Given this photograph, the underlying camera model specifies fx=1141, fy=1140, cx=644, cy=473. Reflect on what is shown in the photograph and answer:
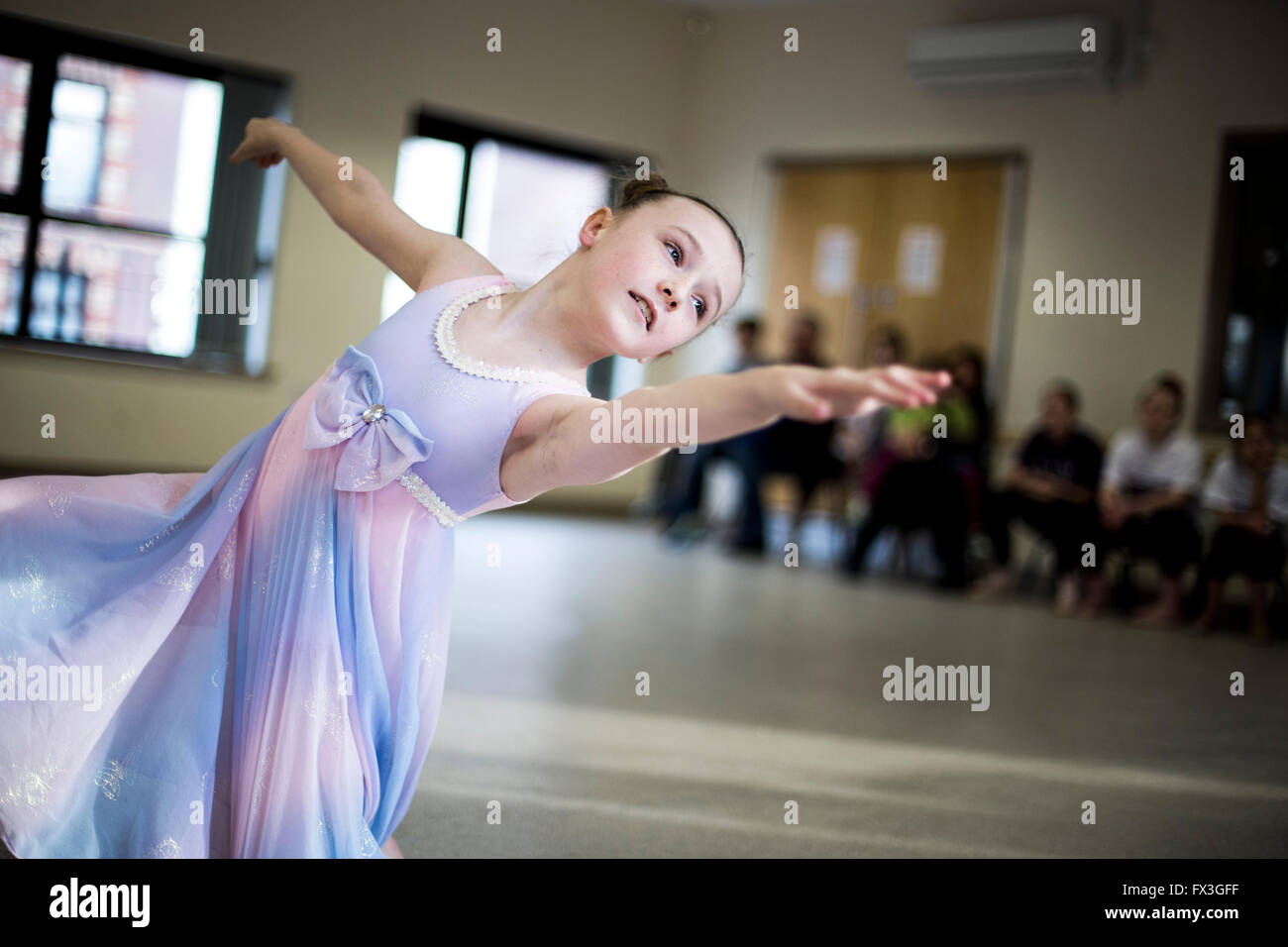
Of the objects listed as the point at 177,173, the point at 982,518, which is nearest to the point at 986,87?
the point at 982,518

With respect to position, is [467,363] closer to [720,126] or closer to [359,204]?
[359,204]

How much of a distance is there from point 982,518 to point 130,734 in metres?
4.67

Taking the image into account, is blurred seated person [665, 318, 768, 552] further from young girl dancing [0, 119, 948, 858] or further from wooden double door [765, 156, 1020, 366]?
young girl dancing [0, 119, 948, 858]

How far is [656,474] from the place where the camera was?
7.00 meters

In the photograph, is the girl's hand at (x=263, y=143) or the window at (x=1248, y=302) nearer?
the girl's hand at (x=263, y=143)

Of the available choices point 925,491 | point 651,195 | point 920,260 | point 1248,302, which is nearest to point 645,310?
point 651,195

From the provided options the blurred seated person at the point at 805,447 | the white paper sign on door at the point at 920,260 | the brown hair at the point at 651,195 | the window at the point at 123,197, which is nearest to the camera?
the brown hair at the point at 651,195

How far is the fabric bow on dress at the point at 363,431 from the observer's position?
114cm

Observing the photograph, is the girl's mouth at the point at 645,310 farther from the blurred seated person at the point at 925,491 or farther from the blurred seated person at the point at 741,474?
the blurred seated person at the point at 741,474

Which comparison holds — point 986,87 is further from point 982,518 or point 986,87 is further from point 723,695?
point 723,695

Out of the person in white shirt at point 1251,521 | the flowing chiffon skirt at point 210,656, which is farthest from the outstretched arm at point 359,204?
the person in white shirt at point 1251,521

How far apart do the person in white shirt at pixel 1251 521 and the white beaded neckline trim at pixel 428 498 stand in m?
4.10

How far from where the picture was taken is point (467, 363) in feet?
3.88
